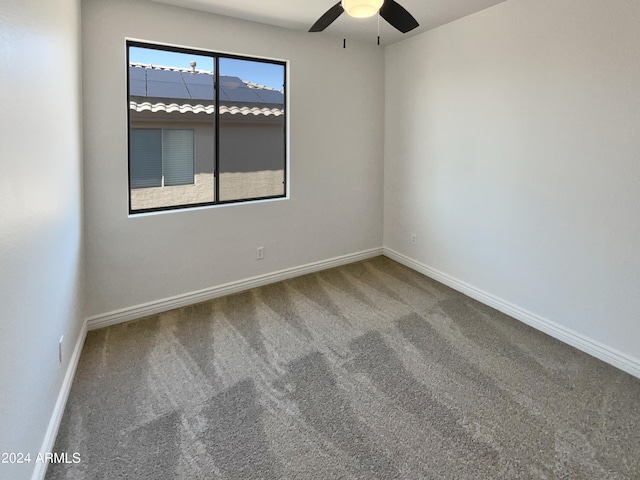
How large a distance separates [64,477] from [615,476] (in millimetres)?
2508

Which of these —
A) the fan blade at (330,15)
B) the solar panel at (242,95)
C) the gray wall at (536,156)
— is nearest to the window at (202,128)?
the solar panel at (242,95)

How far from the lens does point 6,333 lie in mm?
1312

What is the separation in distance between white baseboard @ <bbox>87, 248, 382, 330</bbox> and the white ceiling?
2458 mm

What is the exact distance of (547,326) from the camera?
9.84 ft

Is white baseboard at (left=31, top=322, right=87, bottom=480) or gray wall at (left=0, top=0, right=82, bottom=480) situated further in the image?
white baseboard at (left=31, top=322, right=87, bottom=480)

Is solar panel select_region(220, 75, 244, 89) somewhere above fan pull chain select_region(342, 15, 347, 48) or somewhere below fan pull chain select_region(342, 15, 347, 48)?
below

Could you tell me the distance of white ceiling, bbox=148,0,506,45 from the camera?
3035 mm

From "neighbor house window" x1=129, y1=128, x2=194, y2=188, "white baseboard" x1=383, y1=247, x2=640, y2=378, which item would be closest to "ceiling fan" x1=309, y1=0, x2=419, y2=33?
"neighbor house window" x1=129, y1=128, x2=194, y2=188

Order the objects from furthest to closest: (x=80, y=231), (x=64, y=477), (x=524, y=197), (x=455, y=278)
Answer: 1. (x=455, y=278)
2. (x=524, y=197)
3. (x=80, y=231)
4. (x=64, y=477)

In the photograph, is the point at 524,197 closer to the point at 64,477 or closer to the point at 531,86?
the point at 531,86

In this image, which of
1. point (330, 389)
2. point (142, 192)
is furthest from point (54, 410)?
point (142, 192)

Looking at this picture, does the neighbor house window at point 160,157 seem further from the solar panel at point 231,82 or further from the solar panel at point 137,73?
the solar panel at point 231,82

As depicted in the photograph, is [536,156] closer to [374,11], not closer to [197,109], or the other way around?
[374,11]

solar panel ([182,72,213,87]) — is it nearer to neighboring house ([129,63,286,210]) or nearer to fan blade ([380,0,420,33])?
neighboring house ([129,63,286,210])
